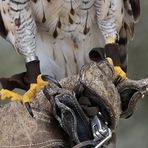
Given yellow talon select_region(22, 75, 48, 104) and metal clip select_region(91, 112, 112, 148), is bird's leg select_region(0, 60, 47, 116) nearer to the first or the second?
yellow talon select_region(22, 75, 48, 104)

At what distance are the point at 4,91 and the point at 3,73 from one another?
8.61ft

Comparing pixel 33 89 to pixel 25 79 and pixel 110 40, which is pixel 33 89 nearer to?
pixel 25 79

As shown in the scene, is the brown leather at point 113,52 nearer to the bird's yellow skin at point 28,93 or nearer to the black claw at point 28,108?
the bird's yellow skin at point 28,93

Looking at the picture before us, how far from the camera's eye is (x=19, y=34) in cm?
371

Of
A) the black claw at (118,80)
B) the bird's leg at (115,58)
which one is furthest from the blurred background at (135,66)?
the black claw at (118,80)

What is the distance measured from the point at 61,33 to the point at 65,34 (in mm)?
24

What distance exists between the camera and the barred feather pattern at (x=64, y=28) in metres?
3.71

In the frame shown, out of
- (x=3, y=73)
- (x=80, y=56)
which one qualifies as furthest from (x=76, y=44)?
(x=3, y=73)

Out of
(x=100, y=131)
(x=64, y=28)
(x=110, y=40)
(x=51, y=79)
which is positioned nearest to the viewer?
(x=100, y=131)

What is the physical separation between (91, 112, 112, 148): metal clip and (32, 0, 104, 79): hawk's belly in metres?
0.65

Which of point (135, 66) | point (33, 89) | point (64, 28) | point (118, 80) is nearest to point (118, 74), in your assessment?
point (118, 80)

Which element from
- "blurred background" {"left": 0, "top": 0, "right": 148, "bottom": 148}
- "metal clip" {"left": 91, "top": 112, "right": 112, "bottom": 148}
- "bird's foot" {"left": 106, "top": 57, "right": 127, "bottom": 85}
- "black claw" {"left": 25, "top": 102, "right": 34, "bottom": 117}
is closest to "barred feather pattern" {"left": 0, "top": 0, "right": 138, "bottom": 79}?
"bird's foot" {"left": 106, "top": 57, "right": 127, "bottom": 85}

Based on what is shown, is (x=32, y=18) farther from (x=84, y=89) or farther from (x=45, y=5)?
(x=84, y=89)

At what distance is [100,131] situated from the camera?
322 centimetres
